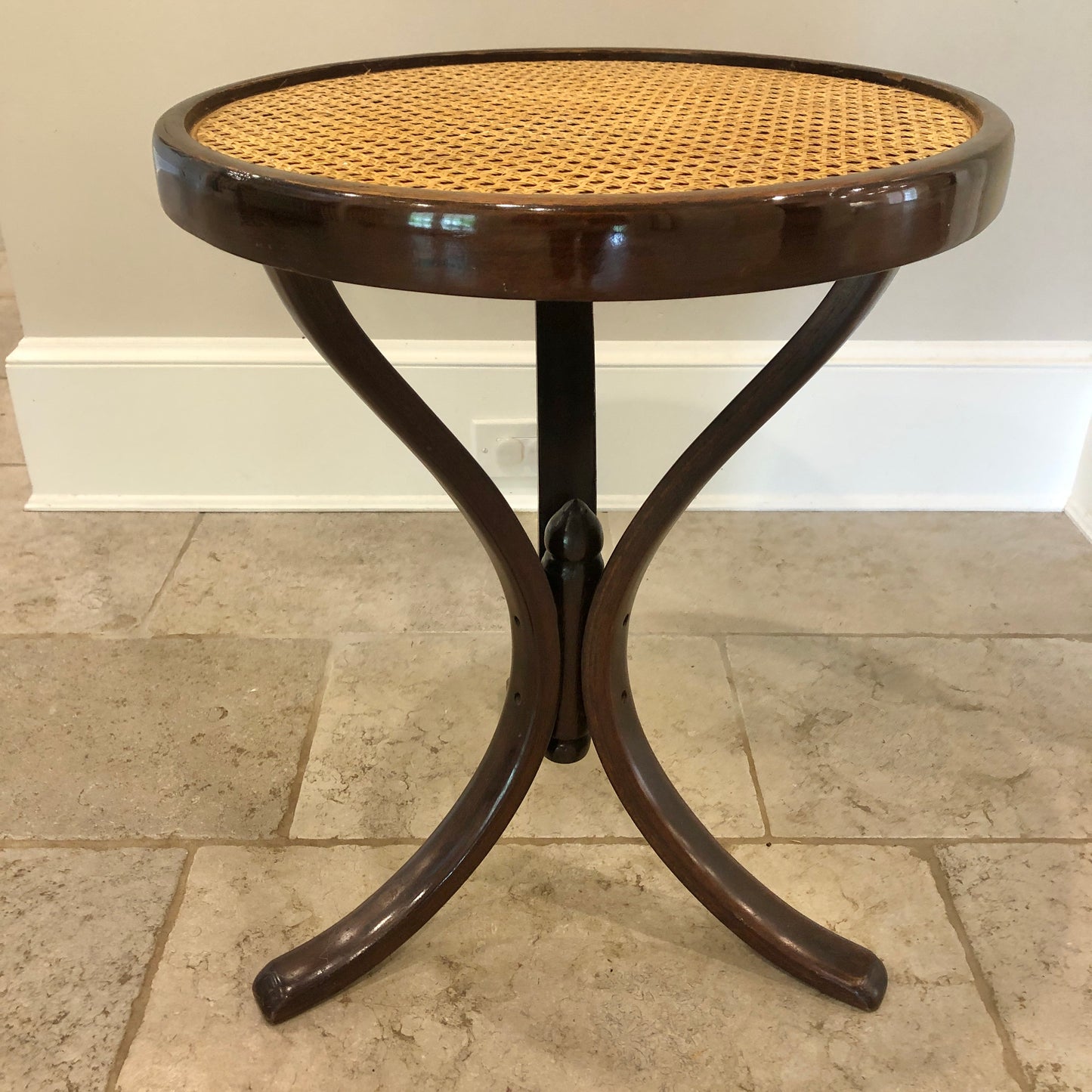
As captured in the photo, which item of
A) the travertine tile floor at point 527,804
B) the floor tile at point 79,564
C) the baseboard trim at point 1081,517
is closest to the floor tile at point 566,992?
the travertine tile floor at point 527,804

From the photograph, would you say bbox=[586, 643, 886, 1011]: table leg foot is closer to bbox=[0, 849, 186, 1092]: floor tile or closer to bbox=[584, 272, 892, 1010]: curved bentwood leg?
bbox=[584, 272, 892, 1010]: curved bentwood leg

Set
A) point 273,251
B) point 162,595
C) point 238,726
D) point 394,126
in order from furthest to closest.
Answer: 1. point 162,595
2. point 238,726
3. point 394,126
4. point 273,251

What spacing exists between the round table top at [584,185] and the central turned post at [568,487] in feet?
0.62

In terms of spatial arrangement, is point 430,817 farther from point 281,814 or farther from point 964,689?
point 964,689

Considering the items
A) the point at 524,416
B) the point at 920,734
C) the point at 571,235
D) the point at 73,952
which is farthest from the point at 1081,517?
the point at 73,952

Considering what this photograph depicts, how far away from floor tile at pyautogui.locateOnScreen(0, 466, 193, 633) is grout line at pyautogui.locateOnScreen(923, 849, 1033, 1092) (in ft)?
3.53

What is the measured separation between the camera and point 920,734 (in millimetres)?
1221

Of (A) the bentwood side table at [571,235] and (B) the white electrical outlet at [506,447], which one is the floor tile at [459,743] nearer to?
(A) the bentwood side table at [571,235]

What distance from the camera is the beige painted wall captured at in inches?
53.1

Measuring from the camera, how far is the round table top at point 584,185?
54 centimetres

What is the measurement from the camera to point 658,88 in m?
0.91

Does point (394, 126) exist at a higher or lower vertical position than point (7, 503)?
higher

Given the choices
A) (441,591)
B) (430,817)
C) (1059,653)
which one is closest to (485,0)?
(441,591)

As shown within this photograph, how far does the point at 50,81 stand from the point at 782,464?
1.22 metres
